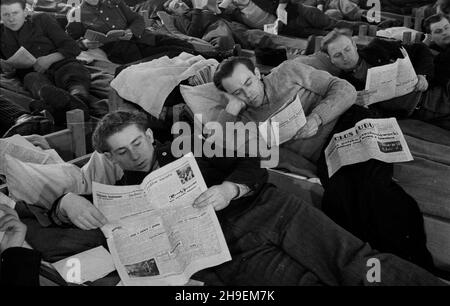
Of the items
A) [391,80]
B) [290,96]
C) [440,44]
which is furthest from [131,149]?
[440,44]

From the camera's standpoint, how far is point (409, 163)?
1.01 meters

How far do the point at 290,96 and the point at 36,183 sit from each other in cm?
60

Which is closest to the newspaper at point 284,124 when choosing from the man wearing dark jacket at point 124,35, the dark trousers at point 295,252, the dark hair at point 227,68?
the dark hair at point 227,68

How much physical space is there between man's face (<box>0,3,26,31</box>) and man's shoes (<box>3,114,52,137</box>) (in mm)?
180

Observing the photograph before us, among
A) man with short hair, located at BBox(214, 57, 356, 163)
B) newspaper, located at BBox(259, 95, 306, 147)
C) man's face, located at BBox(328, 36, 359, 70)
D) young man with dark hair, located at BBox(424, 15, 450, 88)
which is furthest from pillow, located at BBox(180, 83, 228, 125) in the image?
young man with dark hair, located at BBox(424, 15, 450, 88)

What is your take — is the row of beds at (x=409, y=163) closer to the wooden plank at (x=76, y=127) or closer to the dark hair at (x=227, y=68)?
the wooden plank at (x=76, y=127)

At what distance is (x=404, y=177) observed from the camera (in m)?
0.99

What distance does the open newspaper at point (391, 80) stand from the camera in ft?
3.84

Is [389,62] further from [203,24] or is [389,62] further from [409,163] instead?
[203,24]

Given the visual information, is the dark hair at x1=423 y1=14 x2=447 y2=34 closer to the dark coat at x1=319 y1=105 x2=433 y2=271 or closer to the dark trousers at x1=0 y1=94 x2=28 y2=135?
the dark coat at x1=319 y1=105 x2=433 y2=271
